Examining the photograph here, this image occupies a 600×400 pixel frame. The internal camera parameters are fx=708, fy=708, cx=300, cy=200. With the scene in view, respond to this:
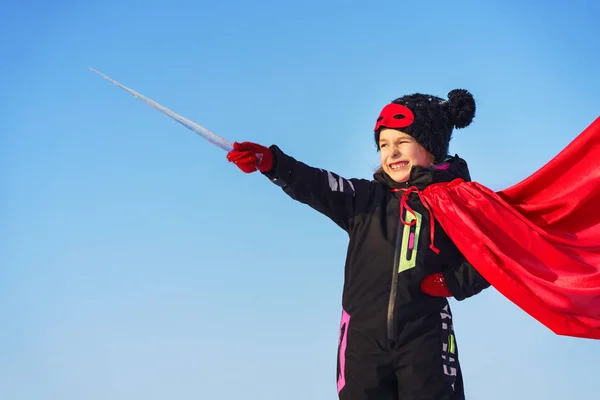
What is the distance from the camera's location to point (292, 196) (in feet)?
11.9

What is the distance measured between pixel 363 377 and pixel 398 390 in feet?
0.63

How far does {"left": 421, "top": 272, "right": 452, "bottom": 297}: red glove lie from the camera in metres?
3.56

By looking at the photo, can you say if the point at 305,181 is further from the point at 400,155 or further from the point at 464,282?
the point at 464,282

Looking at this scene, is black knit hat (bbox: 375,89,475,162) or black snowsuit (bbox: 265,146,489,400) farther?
black knit hat (bbox: 375,89,475,162)

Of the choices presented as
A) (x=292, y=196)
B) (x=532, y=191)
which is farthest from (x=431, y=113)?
(x=292, y=196)

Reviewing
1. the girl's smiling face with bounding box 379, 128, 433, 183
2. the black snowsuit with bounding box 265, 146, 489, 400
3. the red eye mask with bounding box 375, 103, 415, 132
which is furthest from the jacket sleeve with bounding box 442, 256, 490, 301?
the red eye mask with bounding box 375, 103, 415, 132

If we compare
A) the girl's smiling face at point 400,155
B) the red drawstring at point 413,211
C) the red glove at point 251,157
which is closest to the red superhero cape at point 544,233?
the red drawstring at point 413,211

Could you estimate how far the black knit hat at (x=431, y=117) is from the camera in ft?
12.7

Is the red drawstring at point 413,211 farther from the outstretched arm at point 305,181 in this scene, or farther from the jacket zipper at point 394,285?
the outstretched arm at point 305,181

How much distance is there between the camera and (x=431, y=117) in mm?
3906

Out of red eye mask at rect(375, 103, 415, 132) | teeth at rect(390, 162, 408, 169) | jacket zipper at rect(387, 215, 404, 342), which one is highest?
red eye mask at rect(375, 103, 415, 132)

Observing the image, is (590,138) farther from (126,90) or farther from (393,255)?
(126,90)

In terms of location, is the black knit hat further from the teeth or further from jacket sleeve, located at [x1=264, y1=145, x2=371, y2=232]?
jacket sleeve, located at [x1=264, y1=145, x2=371, y2=232]

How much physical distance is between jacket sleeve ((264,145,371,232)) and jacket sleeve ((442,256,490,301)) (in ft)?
1.93
